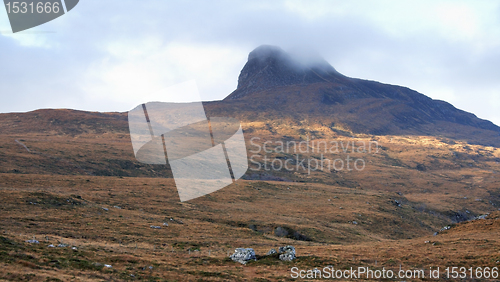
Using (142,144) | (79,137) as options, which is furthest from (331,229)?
(79,137)

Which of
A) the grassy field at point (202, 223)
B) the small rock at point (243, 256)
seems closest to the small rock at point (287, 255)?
the grassy field at point (202, 223)

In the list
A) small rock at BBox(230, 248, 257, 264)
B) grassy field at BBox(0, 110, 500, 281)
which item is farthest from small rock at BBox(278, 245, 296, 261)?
small rock at BBox(230, 248, 257, 264)

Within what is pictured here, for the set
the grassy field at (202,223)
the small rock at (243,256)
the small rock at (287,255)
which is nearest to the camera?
the grassy field at (202,223)

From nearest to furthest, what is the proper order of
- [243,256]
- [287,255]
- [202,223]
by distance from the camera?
[243,256] → [287,255] → [202,223]

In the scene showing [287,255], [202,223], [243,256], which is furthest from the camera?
[202,223]

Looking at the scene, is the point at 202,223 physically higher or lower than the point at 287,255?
lower

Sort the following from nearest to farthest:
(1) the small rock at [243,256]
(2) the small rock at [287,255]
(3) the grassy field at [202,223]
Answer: (3) the grassy field at [202,223] → (1) the small rock at [243,256] → (2) the small rock at [287,255]

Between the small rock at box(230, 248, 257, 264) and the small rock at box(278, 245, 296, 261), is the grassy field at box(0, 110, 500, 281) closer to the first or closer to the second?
the small rock at box(230, 248, 257, 264)

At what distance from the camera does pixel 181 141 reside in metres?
148

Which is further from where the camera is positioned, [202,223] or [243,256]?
[202,223]

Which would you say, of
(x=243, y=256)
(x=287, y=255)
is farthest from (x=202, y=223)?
(x=287, y=255)

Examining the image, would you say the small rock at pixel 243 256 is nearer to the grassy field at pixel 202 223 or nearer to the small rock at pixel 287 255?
the grassy field at pixel 202 223

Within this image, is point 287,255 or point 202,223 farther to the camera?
point 202,223

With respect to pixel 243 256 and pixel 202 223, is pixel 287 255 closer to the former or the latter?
pixel 243 256
